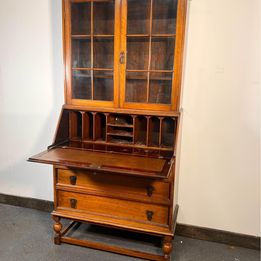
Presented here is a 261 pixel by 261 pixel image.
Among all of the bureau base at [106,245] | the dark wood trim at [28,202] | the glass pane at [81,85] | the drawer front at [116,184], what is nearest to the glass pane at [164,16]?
the glass pane at [81,85]

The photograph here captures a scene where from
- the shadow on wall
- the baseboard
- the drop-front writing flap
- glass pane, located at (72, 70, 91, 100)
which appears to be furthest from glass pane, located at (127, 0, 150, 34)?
the baseboard

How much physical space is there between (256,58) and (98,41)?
107cm

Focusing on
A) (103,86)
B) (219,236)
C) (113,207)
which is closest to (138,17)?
(103,86)

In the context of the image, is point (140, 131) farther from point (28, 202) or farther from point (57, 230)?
point (28, 202)

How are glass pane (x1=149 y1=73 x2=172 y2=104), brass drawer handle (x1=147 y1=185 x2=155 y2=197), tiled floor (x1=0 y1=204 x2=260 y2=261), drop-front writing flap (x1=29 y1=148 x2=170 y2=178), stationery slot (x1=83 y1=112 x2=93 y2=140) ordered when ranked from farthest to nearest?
1. stationery slot (x1=83 y1=112 x2=93 y2=140)
2. tiled floor (x1=0 y1=204 x2=260 y2=261)
3. glass pane (x1=149 y1=73 x2=172 y2=104)
4. brass drawer handle (x1=147 y1=185 x2=155 y2=197)
5. drop-front writing flap (x1=29 y1=148 x2=170 y2=178)

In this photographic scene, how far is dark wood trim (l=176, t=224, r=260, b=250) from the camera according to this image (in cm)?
200

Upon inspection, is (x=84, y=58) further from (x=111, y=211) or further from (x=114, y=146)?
(x=111, y=211)

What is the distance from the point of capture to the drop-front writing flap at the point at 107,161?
4.81 ft

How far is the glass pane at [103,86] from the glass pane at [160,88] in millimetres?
288

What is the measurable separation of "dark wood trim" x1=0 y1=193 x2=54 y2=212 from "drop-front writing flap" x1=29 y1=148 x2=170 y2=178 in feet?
3.06

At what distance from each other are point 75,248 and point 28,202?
80cm

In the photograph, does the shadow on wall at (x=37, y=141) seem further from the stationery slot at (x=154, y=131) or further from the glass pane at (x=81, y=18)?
the stationery slot at (x=154, y=131)

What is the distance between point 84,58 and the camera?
190cm

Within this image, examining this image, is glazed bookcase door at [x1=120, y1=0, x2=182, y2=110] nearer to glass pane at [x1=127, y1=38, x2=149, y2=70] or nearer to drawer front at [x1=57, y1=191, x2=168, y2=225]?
glass pane at [x1=127, y1=38, x2=149, y2=70]
